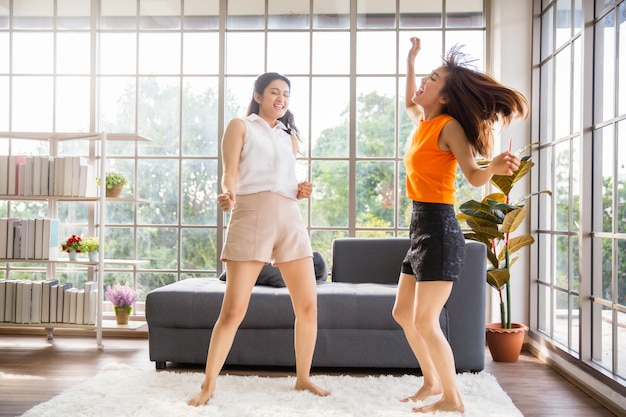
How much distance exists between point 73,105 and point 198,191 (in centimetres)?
122

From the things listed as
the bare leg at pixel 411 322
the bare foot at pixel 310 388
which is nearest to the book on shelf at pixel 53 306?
the bare foot at pixel 310 388

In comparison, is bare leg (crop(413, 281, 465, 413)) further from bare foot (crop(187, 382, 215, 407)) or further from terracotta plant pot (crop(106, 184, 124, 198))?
terracotta plant pot (crop(106, 184, 124, 198))

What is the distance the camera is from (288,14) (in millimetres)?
4883

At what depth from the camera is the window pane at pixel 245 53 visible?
4910 millimetres

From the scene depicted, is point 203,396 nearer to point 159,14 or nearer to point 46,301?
Result: point 46,301

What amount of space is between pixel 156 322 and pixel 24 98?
2.50 meters

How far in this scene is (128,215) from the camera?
195 inches

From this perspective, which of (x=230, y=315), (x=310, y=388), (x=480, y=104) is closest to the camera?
(x=480, y=104)

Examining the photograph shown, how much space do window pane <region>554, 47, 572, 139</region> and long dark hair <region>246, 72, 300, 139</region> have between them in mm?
1871

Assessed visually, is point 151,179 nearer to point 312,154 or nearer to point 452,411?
point 312,154

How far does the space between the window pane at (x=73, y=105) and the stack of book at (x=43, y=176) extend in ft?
2.06

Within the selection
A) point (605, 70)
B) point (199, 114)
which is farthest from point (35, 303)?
point (605, 70)

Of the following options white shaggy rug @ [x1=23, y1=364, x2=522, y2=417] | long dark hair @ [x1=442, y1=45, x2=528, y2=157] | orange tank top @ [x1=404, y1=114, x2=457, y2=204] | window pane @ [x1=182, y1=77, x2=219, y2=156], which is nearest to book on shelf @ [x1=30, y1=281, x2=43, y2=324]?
white shaggy rug @ [x1=23, y1=364, x2=522, y2=417]

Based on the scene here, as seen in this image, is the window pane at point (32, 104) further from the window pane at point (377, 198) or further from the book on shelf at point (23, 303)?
the window pane at point (377, 198)
